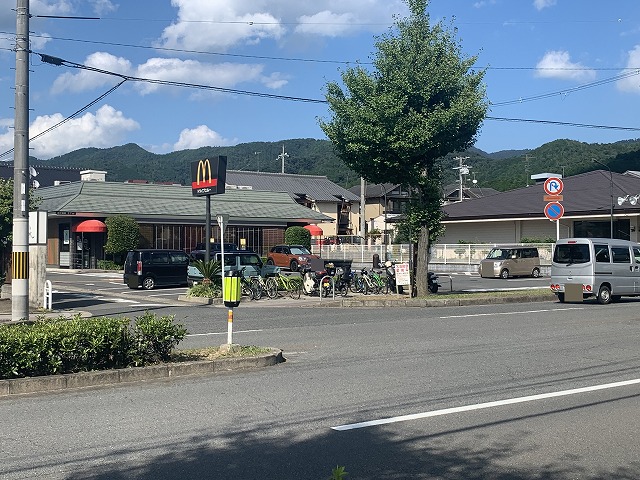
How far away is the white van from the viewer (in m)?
21.1

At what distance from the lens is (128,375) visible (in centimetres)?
910

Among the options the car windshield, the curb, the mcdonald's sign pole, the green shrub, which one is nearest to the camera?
the curb

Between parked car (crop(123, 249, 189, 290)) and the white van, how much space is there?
15863 mm

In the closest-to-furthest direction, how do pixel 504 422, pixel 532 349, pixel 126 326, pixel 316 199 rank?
pixel 504 422 → pixel 126 326 → pixel 532 349 → pixel 316 199

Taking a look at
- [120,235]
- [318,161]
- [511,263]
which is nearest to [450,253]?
[511,263]

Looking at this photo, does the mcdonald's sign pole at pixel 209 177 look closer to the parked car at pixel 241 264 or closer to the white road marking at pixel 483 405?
the parked car at pixel 241 264

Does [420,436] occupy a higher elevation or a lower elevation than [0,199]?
lower

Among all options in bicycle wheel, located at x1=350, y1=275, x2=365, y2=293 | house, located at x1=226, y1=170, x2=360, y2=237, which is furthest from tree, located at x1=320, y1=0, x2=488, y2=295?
house, located at x1=226, y1=170, x2=360, y2=237

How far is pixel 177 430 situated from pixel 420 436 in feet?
7.64

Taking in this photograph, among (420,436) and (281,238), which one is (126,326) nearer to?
(420,436)

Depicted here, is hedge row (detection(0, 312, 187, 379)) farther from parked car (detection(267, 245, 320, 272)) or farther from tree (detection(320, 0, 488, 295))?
parked car (detection(267, 245, 320, 272))

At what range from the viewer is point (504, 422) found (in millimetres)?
Answer: 7148

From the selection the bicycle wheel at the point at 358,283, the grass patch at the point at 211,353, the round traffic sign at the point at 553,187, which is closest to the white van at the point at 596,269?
the round traffic sign at the point at 553,187

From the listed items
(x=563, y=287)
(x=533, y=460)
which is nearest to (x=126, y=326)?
(x=533, y=460)
